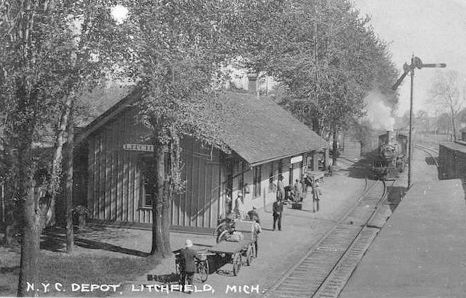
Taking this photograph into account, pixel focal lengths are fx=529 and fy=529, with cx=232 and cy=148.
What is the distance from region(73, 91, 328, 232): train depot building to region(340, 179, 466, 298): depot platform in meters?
7.69

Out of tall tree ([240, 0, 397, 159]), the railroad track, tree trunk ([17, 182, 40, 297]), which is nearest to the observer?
tree trunk ([17, 182, 40, 297])

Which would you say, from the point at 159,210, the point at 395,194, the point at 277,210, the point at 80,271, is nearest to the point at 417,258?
the point at 159,210

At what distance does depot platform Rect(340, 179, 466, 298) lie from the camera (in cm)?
746

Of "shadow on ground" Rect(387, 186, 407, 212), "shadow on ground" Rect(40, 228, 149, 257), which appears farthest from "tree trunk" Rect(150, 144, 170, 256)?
"shadow on ground" Rect(387, 186, 407, 212)

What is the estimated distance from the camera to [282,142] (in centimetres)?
2697

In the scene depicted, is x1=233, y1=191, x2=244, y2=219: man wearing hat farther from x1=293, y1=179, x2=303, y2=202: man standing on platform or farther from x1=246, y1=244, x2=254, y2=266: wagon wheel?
x1=293, y1=179, x2=303, y2=202: man standing on platform

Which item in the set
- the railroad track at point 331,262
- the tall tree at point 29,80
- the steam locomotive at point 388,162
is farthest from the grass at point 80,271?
the steam locomotive at point 388,162

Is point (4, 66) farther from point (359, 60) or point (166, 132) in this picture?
point (359, 60)

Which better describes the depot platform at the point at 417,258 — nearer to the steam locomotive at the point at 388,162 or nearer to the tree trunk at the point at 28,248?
the tree trunk at the point at 28,248

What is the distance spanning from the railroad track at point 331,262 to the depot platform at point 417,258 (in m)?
2.18

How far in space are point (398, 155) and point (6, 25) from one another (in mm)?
35553

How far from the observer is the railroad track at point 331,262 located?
45.3 feet

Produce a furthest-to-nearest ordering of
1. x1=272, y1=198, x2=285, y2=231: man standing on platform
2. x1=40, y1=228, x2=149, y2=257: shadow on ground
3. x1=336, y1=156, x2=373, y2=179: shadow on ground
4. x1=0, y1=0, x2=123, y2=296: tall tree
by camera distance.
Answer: x1=336, y1=156, x2=373, y2=179: shadow on ground
x1=272, y1=198, x2=285, y2=231: man standing on platform
x1=40, y1=228, x2=149, y2=257: shadow on ground
x1=0, y1=0, x2=123, y2=296: tall tree

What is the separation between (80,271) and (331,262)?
7.75 meters
